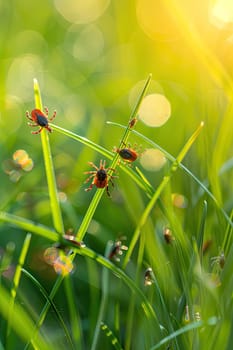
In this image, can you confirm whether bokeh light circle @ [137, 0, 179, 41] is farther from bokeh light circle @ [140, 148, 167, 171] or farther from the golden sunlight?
bokeh light circle @ [140, 148, 167, 171]

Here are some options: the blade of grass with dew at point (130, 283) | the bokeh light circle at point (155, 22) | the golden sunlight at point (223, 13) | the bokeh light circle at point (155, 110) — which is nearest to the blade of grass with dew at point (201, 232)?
the blade of grass with dew at point (130, 283)

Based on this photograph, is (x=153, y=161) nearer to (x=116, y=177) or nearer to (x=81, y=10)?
(x=116, y=177)

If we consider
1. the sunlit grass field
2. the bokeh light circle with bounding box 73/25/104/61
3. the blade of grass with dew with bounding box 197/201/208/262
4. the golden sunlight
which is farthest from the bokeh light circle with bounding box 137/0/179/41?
the blade of grass with dew with bounding box 197/201/208/262

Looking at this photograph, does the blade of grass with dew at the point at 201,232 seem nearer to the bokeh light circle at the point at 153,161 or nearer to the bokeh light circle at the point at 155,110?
the bokeh light circle at the point at 153,161

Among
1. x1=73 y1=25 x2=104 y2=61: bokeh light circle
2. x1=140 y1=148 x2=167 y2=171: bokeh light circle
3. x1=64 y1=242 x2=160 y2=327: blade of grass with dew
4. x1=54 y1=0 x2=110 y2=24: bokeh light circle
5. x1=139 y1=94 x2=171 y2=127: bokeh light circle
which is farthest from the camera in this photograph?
x1=54 y1=0 x2=110 y2=24: bokeh light circle

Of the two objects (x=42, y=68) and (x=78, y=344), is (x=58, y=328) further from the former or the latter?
(x=42, y=68)

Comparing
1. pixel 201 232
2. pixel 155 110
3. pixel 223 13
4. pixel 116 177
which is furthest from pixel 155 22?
pixel 201 232
